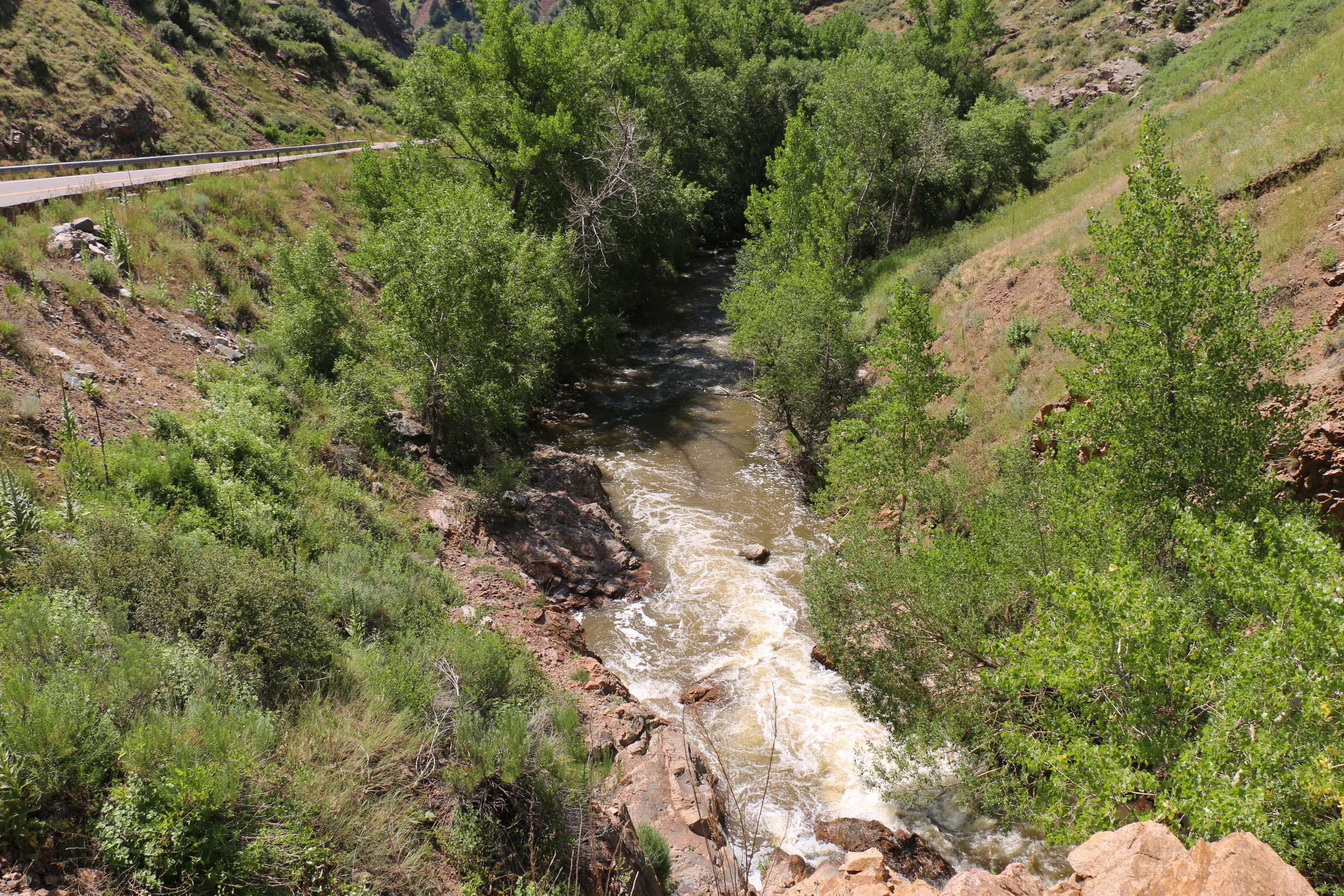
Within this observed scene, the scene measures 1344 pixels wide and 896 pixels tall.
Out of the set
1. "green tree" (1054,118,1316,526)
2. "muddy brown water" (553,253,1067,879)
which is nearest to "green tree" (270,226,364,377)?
"muddy brown water" (553,253,1067,879)

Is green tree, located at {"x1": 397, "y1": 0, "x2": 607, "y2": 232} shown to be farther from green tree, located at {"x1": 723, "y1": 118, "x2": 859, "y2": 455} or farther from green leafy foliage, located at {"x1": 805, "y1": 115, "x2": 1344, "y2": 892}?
green leafy foliage, located at {"x1": 805, "y1": 115, "x2": 1344, "y2": 892}

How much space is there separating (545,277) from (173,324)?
10494 millimetres

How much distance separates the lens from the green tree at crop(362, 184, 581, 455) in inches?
656

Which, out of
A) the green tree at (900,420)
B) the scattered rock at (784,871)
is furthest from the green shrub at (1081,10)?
the scattered rock at (784,871)

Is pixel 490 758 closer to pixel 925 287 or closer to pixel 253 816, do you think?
pixel 253 816

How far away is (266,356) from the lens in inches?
687

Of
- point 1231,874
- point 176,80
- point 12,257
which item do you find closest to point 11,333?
point 12,257

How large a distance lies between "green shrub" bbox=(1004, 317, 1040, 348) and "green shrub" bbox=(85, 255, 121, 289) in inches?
970

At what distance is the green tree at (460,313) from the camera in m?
16.7

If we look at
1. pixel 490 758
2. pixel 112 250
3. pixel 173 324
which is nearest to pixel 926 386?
pixel 490 758

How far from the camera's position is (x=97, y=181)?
20469 mm

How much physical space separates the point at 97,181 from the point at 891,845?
2820 centimetres

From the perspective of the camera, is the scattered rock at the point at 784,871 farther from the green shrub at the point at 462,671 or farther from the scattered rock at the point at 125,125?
the scattered rock at the point at 125,125

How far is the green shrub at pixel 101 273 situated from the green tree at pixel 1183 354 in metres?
20.9
